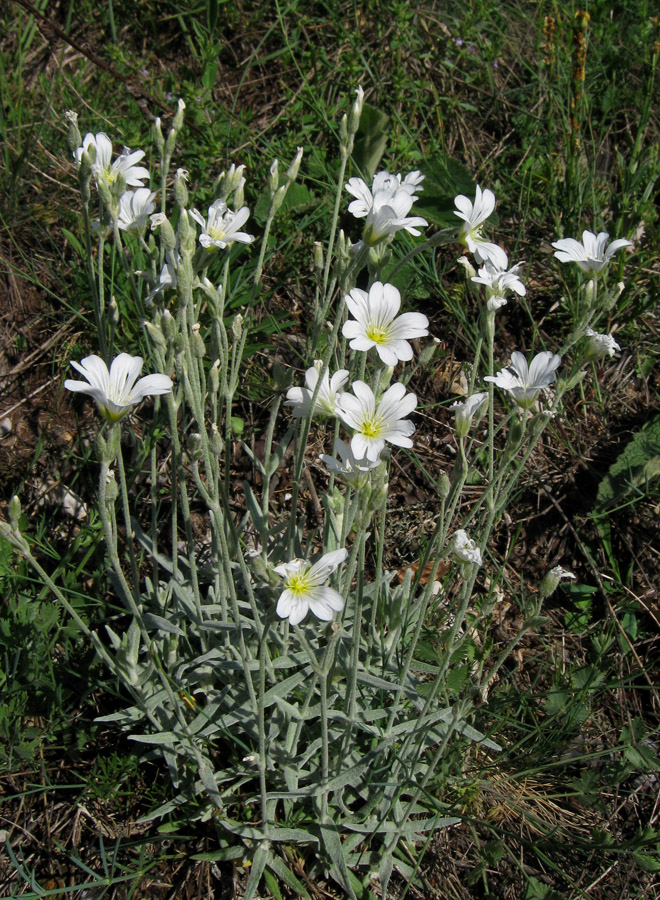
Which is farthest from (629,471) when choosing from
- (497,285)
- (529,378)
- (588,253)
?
(497,285)

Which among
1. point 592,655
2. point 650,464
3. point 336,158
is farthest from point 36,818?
point 336,158

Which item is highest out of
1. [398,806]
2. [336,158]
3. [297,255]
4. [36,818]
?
[336,158]

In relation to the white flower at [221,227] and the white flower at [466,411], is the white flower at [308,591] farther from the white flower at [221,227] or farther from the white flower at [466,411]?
the white flower at [221,227]

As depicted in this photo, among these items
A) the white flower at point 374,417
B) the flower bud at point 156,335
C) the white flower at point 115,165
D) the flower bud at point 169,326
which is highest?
the white flower at point 115,165

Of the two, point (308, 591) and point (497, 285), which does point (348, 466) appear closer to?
point (308, 591)

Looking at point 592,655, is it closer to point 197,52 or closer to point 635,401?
point 635,401

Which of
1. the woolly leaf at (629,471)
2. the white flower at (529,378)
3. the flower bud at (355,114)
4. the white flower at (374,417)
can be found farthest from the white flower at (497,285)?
the woolly leaf at (629,471)

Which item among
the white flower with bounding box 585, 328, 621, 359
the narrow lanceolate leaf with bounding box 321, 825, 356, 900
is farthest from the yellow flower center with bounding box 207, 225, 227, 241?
the narrow lanceolate leaf with bounding box 321, 825, 356, 900

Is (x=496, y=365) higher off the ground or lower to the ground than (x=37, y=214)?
lower

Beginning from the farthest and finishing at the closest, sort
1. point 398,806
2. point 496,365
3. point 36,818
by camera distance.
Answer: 1. point 496,365
2. point 36,818
3. point 398,806
